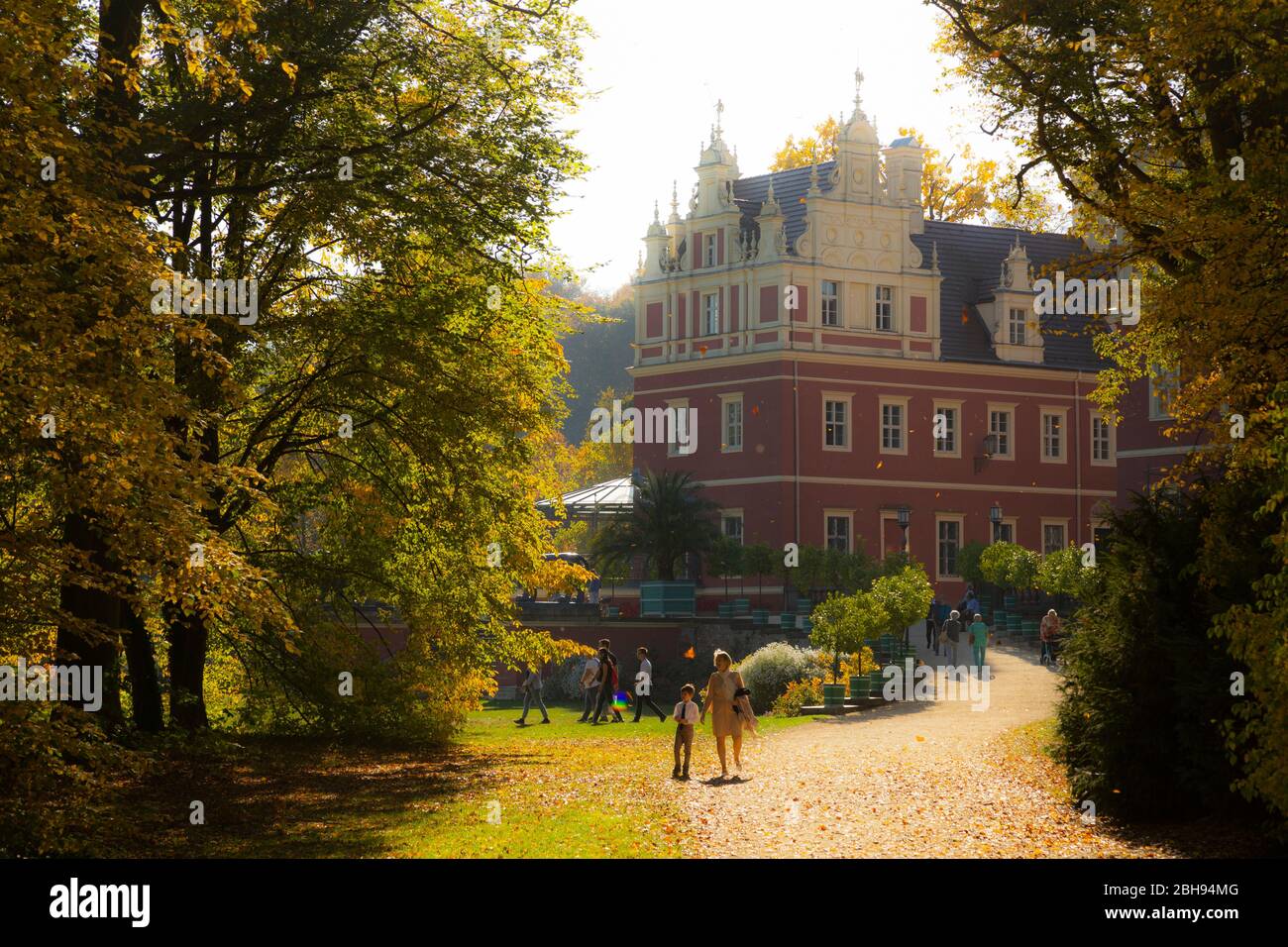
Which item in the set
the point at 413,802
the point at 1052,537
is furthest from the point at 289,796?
the point at 1052,537

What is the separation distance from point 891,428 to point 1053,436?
711 cm

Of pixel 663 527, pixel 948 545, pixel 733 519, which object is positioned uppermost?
pixel 733 519

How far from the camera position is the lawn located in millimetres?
13562

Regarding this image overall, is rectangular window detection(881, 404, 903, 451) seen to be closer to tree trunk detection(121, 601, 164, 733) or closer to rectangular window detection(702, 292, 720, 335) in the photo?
rectangular window detection(702, 292, 720, 335)

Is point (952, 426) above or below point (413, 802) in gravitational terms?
above

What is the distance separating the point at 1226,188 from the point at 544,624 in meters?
35.8

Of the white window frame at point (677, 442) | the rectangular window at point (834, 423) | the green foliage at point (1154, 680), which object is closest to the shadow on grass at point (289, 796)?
the green foliage at point (1154, 680)

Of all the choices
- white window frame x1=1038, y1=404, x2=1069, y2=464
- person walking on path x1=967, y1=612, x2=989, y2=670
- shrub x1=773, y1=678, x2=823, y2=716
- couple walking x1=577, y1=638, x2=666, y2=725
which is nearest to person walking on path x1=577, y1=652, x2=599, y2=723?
couple walking x1=577, y1=638, x2=666, y2=725

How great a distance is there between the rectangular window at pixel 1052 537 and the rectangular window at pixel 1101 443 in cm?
303

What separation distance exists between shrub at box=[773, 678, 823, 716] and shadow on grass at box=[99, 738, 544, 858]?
8598mm

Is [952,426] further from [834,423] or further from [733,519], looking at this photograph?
[733,519]

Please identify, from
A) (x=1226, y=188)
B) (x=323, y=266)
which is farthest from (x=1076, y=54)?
(x=323, y=266)

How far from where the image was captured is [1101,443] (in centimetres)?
5806

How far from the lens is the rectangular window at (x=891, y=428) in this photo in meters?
53.2
